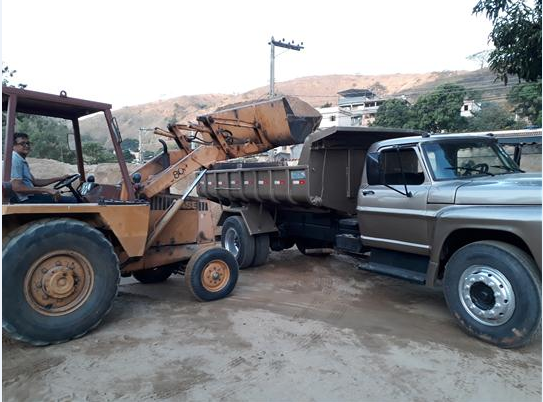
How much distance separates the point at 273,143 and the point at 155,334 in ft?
11.2

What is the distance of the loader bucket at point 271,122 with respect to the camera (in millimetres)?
6426

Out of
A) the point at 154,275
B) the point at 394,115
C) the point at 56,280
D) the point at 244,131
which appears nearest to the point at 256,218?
the point at 244,131

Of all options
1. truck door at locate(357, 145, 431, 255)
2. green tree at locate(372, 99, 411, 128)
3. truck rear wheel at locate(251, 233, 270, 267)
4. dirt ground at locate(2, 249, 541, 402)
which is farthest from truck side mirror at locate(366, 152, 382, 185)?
green tree at locate(372, 99, 411, 128)

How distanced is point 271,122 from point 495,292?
12.7ft

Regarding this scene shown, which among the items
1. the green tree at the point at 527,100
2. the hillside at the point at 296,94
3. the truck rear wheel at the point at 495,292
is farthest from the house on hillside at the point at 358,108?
the truck rear wheel at the point at 495,292

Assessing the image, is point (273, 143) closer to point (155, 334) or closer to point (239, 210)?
point (239, 210)

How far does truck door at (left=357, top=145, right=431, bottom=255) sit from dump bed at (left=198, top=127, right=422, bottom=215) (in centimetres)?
59

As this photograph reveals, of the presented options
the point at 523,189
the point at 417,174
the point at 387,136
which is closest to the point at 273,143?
the point at 387,136

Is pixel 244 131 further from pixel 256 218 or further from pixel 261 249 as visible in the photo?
pixel 261 249

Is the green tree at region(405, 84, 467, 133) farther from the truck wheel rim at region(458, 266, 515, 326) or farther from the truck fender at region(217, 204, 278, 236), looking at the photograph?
the truck wheel rim at region(458, 266, 515, 326)

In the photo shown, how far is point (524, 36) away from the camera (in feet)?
21.8

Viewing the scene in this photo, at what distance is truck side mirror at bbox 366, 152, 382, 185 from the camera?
5.60 m

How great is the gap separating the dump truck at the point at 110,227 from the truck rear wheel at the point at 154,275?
17 mm

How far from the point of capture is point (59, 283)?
4.30m
